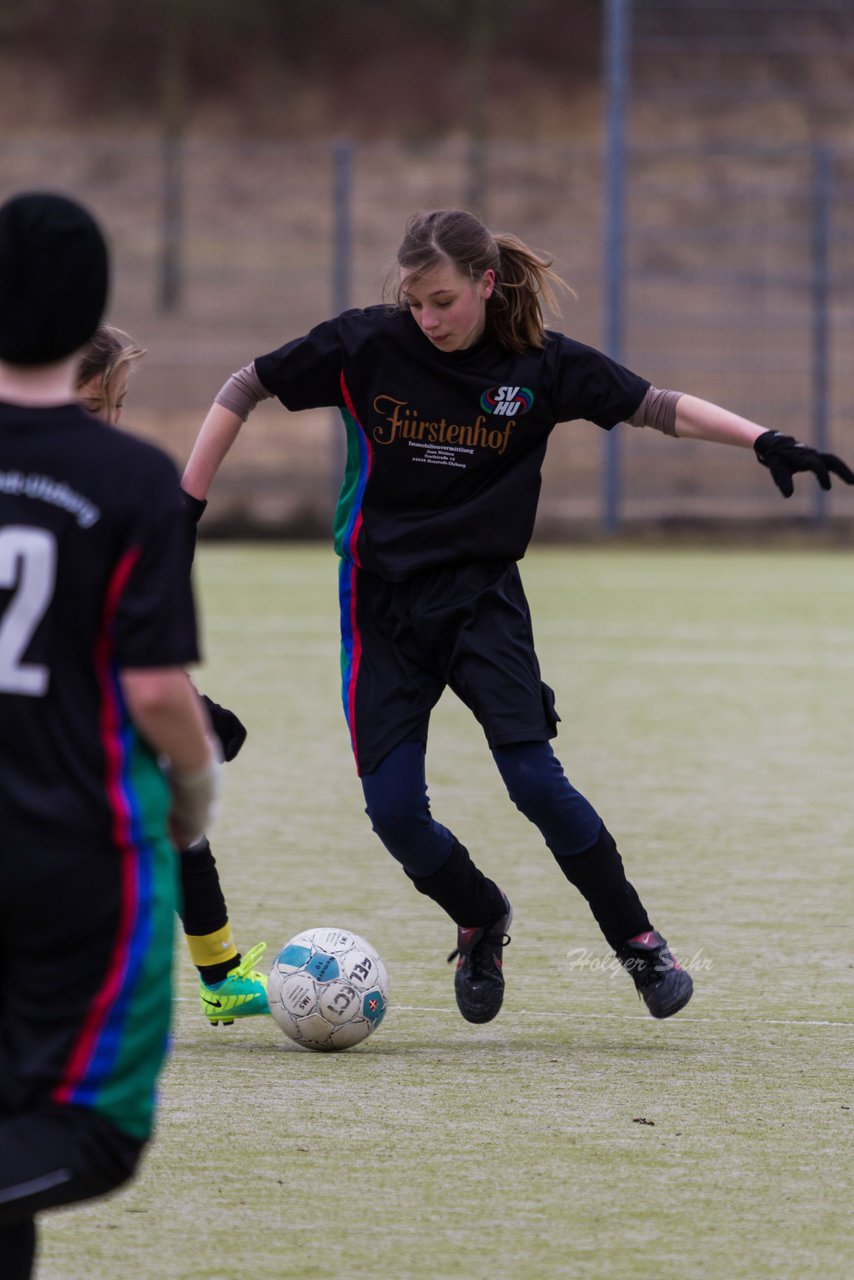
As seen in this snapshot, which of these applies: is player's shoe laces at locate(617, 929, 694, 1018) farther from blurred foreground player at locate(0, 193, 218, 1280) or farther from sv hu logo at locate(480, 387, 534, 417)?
blurred foreground player at locate(0, 193, 218, 1280)

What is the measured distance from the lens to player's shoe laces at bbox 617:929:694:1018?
14.4 feet

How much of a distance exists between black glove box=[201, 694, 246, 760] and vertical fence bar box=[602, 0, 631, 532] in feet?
42.4

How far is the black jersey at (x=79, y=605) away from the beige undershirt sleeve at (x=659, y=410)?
2.11 metres

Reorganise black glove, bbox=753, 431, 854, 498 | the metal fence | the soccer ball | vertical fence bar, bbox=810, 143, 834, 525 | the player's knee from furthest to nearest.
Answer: vertical fence bar, bbox=810, 143, 834, 525
the metal fence
the player's knee
the soccer ball
black glove, bbox=753, 431, 854, 498

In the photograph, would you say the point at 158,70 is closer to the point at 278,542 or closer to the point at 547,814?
the point at 278,542

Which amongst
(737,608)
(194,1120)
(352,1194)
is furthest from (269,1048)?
(737,608)

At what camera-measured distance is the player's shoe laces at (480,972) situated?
444 cm

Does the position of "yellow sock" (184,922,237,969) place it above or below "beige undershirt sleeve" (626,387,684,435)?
below

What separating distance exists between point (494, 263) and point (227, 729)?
41.9 inches

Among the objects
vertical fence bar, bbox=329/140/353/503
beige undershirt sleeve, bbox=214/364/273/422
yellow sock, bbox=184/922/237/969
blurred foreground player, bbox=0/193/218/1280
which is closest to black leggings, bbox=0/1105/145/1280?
blurred foreground player, bbox=0/193/218/1280

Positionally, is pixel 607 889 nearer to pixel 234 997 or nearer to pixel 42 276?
pixel 234 997

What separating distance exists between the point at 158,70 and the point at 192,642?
36317 mm

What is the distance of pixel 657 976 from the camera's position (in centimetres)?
441

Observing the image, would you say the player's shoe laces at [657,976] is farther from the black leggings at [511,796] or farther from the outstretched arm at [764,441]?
the outstretched arm at [764,441]
